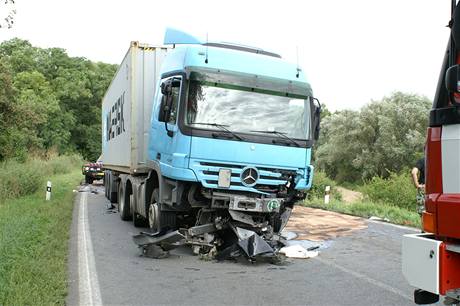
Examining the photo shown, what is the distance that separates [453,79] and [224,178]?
16.9 ft

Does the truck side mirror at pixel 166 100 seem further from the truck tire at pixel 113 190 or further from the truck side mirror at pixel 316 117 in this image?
the truck tire at pixel 113 190

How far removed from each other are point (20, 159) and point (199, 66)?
24.2 meters

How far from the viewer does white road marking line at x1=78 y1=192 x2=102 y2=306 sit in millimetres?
6062

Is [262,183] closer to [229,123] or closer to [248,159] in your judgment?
[248,159]

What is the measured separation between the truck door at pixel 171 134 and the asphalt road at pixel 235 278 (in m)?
1.51

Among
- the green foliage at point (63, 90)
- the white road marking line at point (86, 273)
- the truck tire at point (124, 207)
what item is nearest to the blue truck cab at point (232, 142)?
the white road marking line at point (86, 273)

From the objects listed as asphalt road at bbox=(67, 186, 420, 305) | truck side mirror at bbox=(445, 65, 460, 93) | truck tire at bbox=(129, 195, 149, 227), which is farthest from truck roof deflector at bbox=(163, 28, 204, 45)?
truck side mirror at bbox=(445, 65, 460, 93)

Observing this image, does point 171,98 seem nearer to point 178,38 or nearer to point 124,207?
point 178,38

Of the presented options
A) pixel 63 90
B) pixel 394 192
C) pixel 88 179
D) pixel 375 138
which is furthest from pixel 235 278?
pixel 63 90

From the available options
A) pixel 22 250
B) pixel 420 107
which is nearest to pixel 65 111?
pixel 420 107

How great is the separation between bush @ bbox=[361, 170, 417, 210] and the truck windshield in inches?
497

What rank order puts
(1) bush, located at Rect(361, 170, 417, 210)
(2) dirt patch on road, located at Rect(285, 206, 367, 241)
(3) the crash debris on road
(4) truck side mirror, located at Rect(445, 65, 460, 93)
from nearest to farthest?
(4) truck side mirror, located at Rect(445, 65, 460, 93), (3) the crash debris on road, (2) dirt patch on road, located at Rect(285, 206, 367, 241), (1) bush, located at Rect(361, 170, 417, 210)

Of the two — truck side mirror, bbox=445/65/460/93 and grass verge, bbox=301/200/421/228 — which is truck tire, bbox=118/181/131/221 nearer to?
grass verge, bbox=301/200/421/228

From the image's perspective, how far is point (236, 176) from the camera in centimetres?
825
